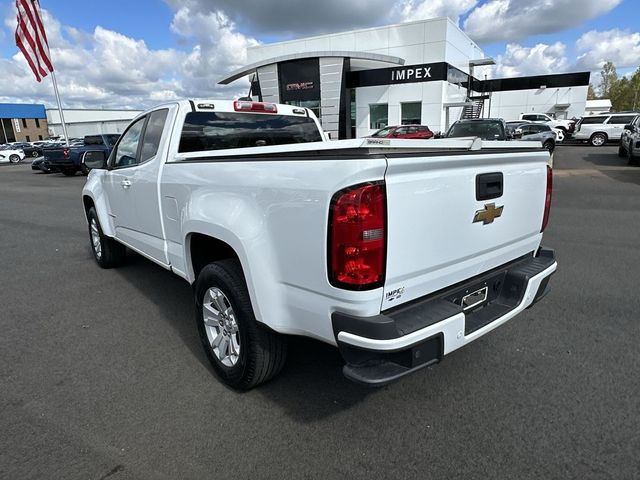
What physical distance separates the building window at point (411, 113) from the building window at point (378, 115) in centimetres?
132

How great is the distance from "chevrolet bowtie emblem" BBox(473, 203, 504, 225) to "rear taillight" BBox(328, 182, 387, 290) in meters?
0.77

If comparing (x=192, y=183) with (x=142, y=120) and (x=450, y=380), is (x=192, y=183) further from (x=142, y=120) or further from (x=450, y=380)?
(x=450, y=380)

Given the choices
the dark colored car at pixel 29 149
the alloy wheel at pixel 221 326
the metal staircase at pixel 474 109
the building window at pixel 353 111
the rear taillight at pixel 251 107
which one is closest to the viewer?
the alloy wheel at pixel 221 326

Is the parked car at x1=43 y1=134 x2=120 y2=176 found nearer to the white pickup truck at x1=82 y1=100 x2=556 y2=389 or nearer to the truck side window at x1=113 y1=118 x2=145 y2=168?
the truck side window at x1=113 y1=118 x2=145 y2=168

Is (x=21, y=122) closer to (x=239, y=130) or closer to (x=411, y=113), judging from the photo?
(x=411, y=113)

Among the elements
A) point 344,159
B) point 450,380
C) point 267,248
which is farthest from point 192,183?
point 450,380

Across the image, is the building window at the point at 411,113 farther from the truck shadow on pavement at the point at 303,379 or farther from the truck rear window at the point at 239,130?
the truck shadow on pavement at the point at 303,379

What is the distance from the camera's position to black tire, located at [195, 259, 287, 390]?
262 cm

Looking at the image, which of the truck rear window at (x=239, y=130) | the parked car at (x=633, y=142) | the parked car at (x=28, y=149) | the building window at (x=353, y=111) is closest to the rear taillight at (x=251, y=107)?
the truck rear window at (x=239, y=130)

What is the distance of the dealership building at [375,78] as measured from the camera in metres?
32.4

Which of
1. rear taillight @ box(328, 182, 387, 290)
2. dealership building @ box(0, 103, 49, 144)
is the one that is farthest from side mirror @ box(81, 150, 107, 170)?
dealership building @ box(0, 103, 49, 144)

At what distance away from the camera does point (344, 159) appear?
6.52 ft

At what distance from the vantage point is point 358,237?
6.50ft

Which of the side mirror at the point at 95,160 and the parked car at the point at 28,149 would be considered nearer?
the side mirror at the point at 95,160
